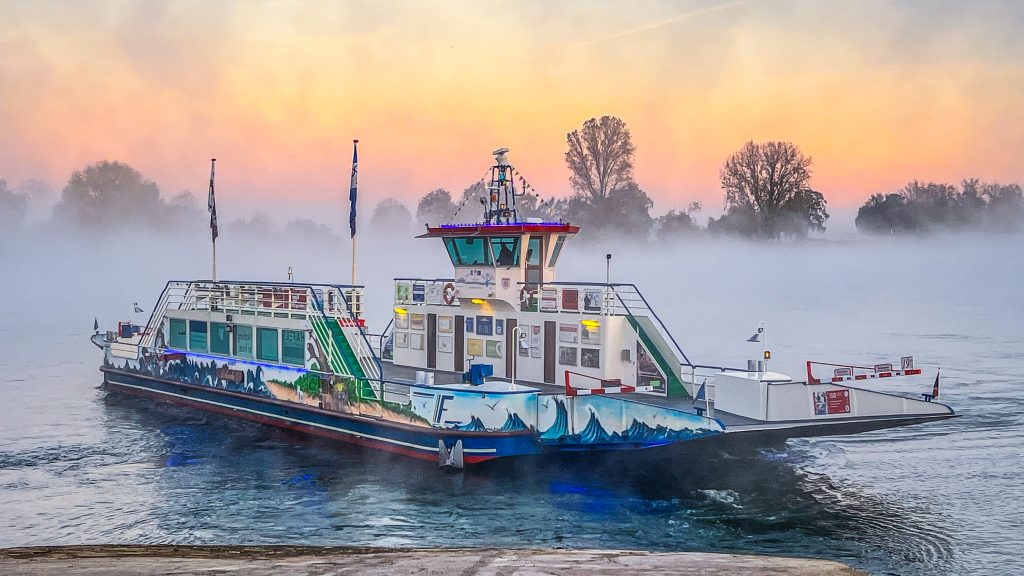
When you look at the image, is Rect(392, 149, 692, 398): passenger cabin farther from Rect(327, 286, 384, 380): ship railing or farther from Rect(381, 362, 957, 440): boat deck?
Rect(381, 362, 957, 440): boat deck

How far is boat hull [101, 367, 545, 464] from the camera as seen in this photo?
70.9ft

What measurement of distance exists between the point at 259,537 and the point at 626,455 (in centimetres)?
893

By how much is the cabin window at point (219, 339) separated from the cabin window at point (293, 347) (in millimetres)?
3495

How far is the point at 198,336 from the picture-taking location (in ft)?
104

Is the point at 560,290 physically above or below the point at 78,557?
above

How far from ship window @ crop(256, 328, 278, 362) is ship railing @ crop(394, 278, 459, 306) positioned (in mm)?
4143

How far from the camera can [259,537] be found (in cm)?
1772

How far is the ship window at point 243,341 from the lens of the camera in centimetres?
2905

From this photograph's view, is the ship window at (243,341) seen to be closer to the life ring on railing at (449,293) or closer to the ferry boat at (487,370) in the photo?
the ferry boat at (487,370)

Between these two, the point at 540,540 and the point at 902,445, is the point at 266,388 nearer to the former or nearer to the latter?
the point at 540,540

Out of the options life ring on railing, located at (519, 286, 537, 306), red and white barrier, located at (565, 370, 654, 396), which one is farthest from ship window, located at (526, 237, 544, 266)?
red and white barrier, located at (565, 370, 654, 396)

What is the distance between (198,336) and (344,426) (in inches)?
368

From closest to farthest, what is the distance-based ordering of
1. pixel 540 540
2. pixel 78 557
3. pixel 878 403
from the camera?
pixel 78 557 → pixel 540 540 → pixel 878 403

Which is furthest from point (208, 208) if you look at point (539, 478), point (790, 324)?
point (790, 324)
